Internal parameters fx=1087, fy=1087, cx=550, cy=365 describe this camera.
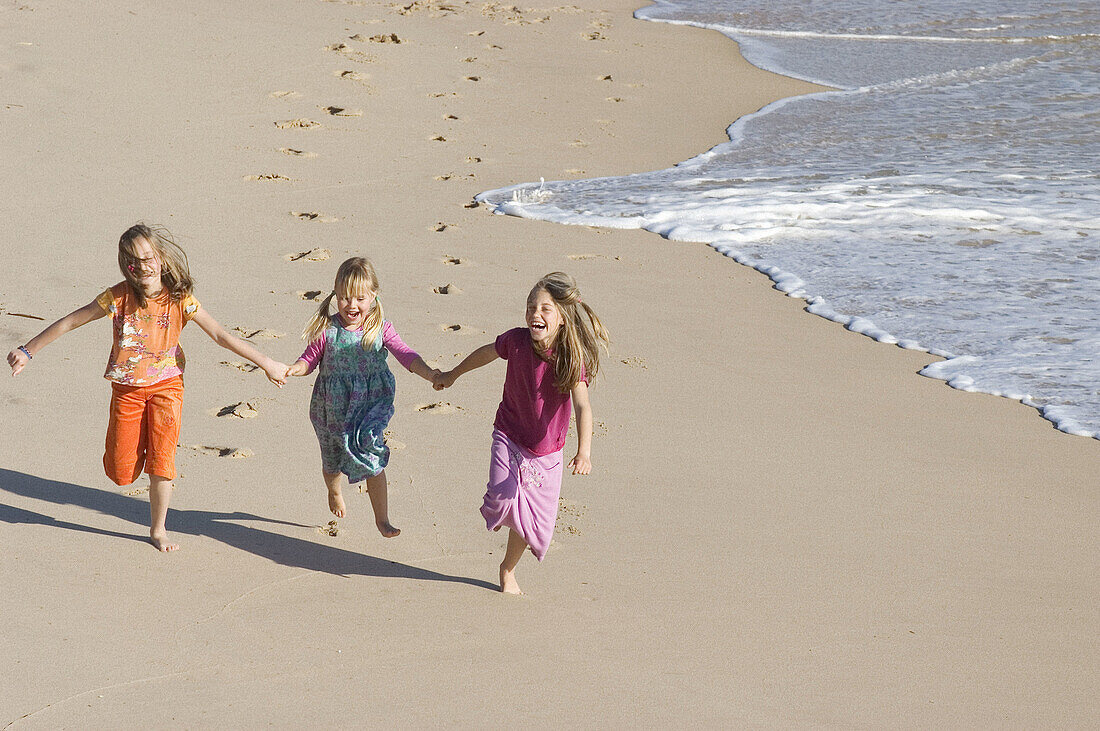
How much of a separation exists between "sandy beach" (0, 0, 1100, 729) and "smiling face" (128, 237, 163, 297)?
85 cm

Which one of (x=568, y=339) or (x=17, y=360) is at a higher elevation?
(x=568, y=339)

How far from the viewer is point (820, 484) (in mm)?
4340

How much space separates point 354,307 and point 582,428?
874mm

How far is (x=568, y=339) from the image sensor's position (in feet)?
11.2

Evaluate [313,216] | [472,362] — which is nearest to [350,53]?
[313,216]

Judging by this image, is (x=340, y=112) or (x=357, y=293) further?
(x=340, y=112)

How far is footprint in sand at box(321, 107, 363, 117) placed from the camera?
31.2 feet

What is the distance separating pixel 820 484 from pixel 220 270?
3694 millimetres

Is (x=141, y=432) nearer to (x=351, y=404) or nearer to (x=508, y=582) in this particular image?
(x=351, y=404)

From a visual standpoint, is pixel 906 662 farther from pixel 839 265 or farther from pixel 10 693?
pixel 839 265

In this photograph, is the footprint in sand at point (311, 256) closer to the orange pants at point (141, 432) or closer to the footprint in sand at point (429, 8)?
the orange pants at point (141, 432)

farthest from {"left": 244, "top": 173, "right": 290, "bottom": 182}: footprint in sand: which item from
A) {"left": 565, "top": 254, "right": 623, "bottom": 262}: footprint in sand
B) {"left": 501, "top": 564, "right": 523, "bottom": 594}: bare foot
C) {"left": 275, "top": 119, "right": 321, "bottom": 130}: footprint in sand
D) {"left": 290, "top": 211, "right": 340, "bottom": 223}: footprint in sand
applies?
{"left": 501, "top": 564, "right": 523, "bottom": 594}: bare foot

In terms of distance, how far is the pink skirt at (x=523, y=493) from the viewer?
3.48 m

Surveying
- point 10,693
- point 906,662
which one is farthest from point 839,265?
point 10,693
